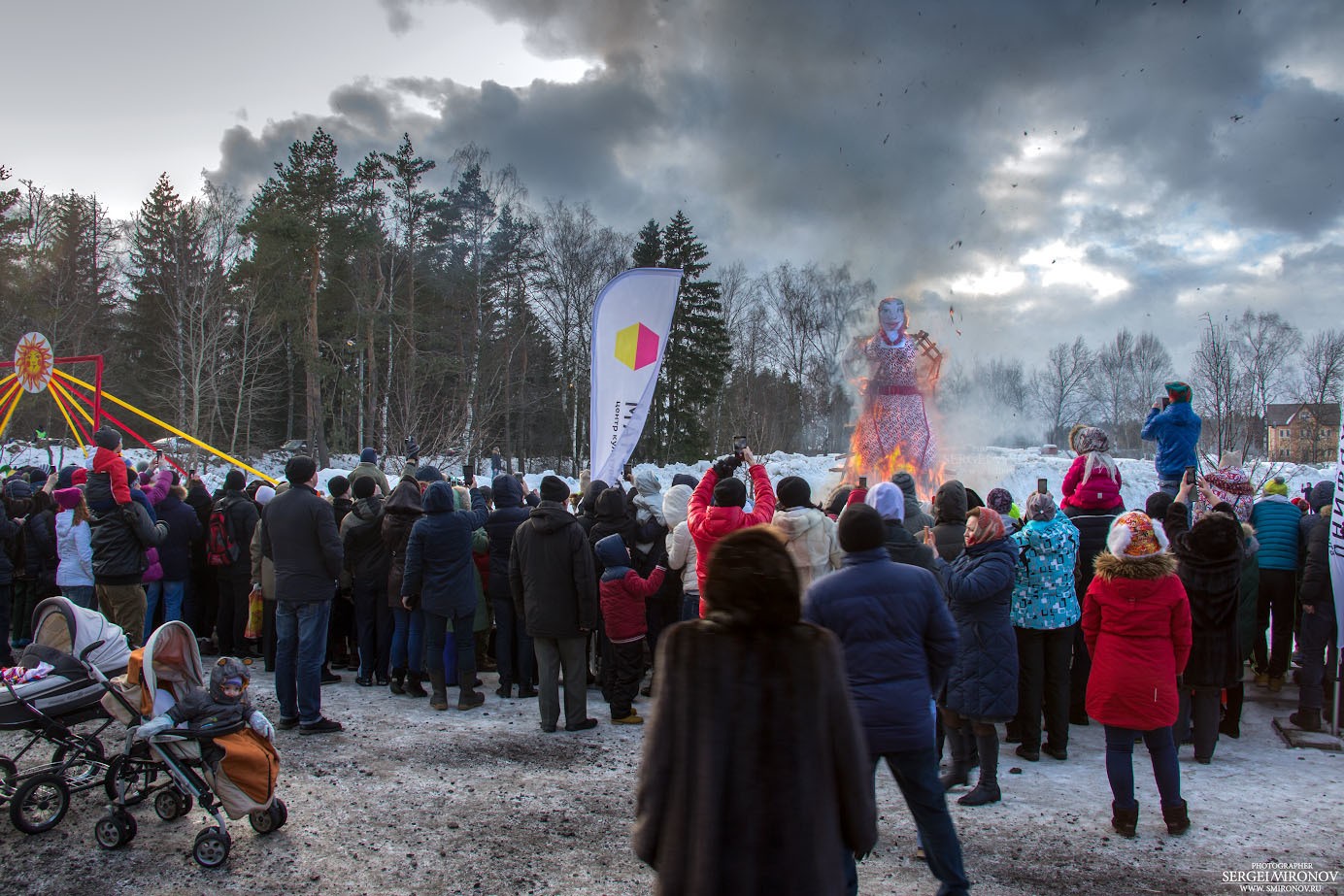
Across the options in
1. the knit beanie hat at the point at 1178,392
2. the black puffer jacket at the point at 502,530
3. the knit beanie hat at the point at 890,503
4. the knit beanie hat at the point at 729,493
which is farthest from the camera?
the knit beanie hat at the point at 1178,392

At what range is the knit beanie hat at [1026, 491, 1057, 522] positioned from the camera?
17.7 ft

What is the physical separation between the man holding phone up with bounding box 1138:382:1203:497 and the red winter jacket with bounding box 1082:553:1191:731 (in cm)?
444

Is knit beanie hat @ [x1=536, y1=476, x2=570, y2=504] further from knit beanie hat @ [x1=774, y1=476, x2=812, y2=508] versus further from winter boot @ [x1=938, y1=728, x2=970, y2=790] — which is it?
winter boot @ [x1=938, y1=728, x2=970, y2=790]

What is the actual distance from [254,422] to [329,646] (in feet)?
115

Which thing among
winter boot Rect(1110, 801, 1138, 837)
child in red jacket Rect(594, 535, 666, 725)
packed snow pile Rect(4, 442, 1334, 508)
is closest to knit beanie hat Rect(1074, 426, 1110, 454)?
winter boot Rect(1110, 801, 1138, 837)

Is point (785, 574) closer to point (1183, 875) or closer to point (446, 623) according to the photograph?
point (1183, 875)

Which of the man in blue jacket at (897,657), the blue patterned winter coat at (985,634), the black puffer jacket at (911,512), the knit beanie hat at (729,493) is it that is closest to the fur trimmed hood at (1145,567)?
the blue patterned winter coat at (985,634)

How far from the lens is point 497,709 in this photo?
719 cm

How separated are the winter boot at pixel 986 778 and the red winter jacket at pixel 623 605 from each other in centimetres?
283

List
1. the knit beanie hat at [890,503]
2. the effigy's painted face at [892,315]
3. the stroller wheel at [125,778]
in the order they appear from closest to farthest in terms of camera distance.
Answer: the stroller wheel at [125,778] < the knit beanie hat at [890,503] < the effigy's painted face at [892,315]

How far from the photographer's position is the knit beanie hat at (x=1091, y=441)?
7.12 meters

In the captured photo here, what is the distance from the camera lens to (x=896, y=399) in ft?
65.5

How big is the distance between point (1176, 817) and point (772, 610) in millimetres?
3845

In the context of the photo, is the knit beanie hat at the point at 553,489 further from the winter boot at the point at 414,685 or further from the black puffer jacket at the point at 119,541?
the black puffer jacket at the point at 119,541
